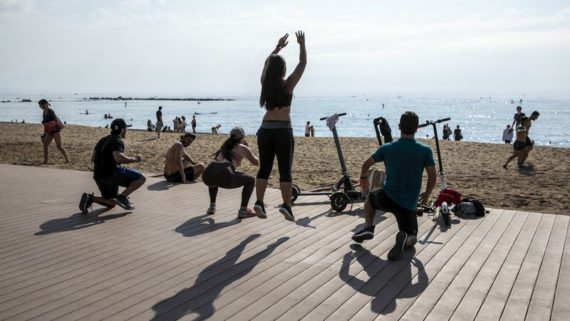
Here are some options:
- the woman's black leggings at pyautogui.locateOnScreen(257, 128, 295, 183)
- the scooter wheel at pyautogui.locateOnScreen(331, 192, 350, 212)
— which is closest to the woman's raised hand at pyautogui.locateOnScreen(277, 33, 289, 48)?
the woman's black leggings at pyautogui.locateOnScreen(257, 128, 295, 183)

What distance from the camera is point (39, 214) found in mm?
6914

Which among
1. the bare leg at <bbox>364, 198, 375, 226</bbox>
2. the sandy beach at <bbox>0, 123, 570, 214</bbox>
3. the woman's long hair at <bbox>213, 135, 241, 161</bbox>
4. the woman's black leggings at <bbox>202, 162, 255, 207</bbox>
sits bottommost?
the sandy beach at <bbox>0, 123, 570, 214</bbox>

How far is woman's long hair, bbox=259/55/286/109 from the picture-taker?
17.2 feet

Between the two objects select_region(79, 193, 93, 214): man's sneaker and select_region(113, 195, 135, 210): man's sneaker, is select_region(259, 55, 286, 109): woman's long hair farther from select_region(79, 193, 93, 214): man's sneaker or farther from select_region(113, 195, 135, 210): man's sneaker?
select_region(79, 193, 93, 214): man's sneaker

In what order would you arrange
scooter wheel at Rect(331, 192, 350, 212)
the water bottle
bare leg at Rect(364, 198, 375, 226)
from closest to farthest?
bare leg at Rect(364, 198, 375, 226)
the water bottle
scooter wheel at Rect(331, 192, 350, 212)

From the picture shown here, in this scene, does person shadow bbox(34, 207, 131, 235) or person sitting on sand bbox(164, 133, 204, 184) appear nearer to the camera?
person shadow bbox(34, 207, 131, 235)

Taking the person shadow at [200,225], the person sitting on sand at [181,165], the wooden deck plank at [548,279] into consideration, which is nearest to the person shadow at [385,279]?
the wooden deck plank at [548,279]

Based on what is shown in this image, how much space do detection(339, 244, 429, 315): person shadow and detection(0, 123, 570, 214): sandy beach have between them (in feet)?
14.6

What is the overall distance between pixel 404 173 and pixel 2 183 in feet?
25.7

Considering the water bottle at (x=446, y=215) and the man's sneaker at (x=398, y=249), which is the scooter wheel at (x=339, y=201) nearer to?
the water bottle at (x=446, y=215)

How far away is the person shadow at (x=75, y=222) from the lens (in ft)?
19.9

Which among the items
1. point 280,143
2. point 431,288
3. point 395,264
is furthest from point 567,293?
point 280,143

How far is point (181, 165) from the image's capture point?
9.54 m

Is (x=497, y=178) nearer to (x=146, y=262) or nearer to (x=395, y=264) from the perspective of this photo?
(x=395, y=264)
